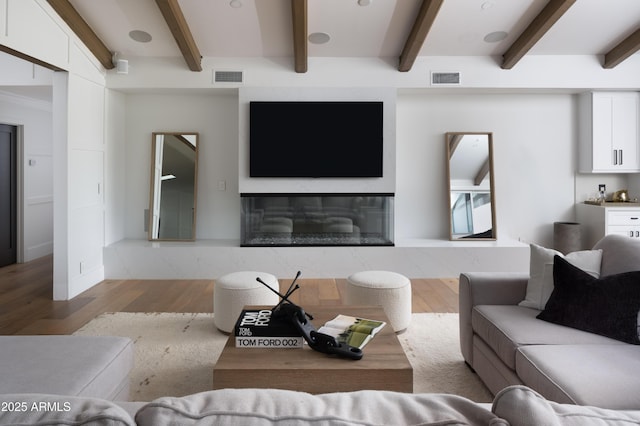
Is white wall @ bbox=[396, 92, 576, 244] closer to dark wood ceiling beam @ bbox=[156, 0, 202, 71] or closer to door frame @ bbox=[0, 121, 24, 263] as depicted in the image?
dark wood ceiling beam @ bbox=[156, 0, 202, 71]

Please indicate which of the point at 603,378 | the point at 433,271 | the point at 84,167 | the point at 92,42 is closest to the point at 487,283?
the point at 603,378

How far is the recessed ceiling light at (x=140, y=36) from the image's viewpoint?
193 inches

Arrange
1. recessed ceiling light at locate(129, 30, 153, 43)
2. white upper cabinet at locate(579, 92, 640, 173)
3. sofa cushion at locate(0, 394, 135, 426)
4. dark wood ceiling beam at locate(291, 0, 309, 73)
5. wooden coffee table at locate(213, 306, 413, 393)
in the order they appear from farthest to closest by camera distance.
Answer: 1. white upper cabinet at locate(579, 92, 640, 173)
2. recessed ceiling light at locate(129, 30, 153, 43)
3. dark wood ceiling beam at locate(291, 0, 309, 73)
4. wooden coffee table at locate(213, 306, 413, 393)
5. sofa cushion at locate(0, 394, 135, 426)

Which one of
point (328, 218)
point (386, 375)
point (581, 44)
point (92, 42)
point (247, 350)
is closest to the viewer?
point (386, 375)

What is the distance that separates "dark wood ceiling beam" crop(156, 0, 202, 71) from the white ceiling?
0.11 metres

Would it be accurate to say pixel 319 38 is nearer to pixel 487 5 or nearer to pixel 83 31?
pixel 487 5

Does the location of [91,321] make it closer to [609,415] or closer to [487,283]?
[487,283]

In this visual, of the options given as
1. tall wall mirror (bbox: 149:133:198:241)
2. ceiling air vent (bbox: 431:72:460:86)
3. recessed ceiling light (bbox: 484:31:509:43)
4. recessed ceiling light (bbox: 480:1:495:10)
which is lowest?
tall wall mirror (bbox: 149:133:198:241)

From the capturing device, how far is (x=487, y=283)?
2.84 meters

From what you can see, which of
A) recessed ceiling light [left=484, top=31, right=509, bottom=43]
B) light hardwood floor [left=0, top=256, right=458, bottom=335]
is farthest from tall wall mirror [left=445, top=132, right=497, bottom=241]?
recessed ceiling light [left=484, top=31, right=509, bottom=43]

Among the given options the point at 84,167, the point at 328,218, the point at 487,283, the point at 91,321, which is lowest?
the point at 91,321

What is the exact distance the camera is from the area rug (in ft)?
8.67

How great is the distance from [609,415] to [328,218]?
16.0ft

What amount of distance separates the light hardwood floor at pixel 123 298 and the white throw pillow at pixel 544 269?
152 centimetres
